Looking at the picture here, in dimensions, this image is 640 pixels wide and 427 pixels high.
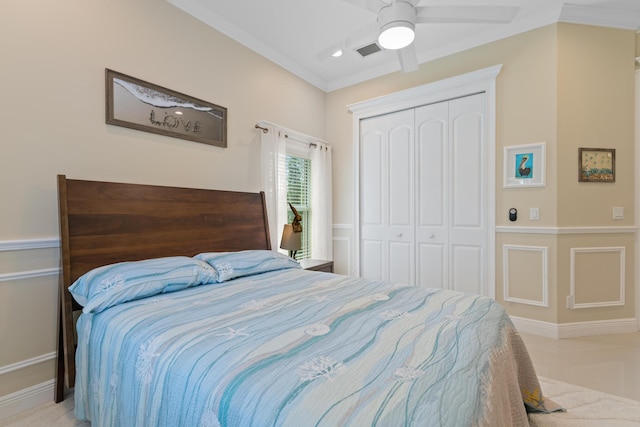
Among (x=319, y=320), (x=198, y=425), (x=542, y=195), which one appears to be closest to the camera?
(x=198, y=425)

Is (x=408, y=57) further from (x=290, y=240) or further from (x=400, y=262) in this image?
(x=400, y=262)

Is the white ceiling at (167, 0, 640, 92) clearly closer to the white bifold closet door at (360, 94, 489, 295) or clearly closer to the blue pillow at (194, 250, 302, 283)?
the white bifold closet door at (360, 94, 489, 295)

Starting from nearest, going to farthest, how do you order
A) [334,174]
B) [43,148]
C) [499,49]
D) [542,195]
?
[43,148], [542,195], [499,49], [334,174]

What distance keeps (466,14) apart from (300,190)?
2.58 meters

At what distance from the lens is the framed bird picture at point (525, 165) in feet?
9.60

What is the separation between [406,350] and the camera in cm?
109

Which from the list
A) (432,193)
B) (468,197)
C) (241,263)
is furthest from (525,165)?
(241,263)

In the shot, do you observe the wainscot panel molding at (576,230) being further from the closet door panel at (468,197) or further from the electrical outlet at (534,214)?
the closet door panel at (468,197)

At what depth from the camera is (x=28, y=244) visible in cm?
186

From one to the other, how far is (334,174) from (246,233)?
6.00 ft

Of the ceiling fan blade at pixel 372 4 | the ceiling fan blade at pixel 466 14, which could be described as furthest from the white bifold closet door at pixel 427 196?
the ceiling fan blade at pixel 372 4

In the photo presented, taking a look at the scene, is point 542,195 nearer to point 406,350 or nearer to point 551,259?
point 551,259

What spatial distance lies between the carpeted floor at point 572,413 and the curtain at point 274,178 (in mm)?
1999

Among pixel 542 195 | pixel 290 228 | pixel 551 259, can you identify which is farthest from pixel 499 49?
pixel 290 228
